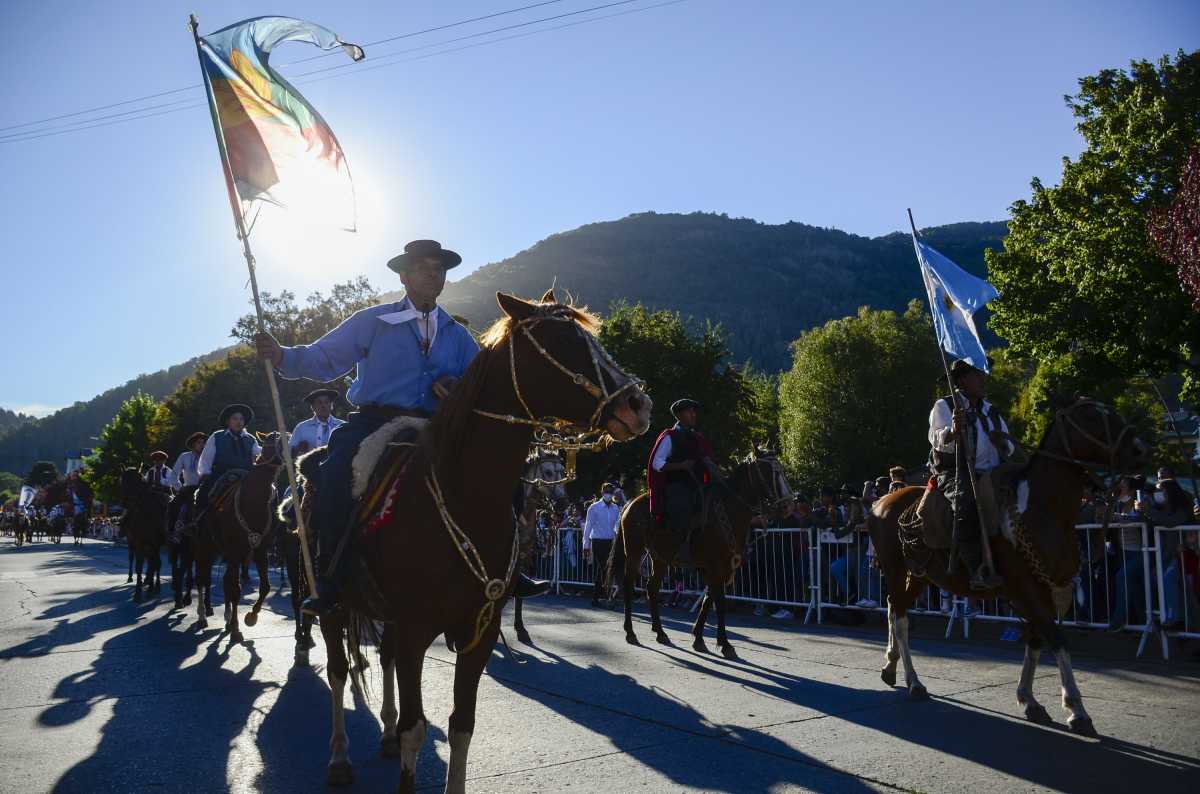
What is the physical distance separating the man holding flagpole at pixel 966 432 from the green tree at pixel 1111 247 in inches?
793

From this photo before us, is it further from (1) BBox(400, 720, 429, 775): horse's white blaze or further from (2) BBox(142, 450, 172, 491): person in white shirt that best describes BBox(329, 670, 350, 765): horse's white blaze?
(2) BBox(142, 450, 172, 491): person in white shirt

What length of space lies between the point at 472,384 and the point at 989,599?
9697 mm

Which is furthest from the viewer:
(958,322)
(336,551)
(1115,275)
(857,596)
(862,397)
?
(862,397)

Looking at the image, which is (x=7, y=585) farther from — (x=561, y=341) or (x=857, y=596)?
(x=561, y=341)

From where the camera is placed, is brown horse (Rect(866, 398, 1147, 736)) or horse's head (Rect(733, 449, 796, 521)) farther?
horse's head (Rect(733, 449, 796, 521))

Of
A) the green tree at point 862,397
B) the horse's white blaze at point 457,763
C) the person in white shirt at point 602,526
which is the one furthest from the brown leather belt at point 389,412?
the green tree at point 862,397

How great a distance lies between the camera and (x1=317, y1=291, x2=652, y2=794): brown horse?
4.08 metres

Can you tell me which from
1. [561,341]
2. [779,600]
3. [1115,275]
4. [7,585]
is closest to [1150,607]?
[779,600]

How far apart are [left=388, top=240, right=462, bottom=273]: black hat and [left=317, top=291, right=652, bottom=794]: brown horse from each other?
0.97 metres

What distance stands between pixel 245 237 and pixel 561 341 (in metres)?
2.60

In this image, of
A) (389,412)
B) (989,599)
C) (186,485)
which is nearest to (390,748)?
Answer: (389,412)

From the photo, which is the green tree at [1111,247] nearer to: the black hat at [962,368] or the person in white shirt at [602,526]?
the person in white shirt at [602,526]

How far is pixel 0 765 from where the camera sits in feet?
17.2

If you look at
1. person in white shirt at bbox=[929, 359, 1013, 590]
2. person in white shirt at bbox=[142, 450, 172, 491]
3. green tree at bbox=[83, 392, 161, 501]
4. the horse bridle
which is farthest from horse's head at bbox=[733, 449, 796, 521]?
green tree at bbox=[83, 392, 161, 501]
